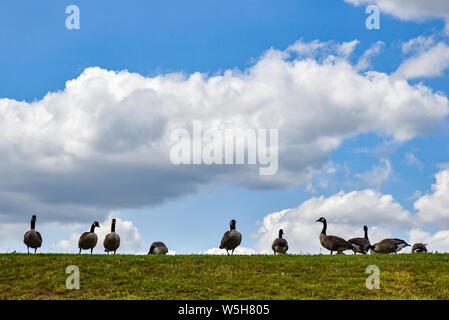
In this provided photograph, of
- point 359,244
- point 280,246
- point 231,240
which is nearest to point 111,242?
point 231,240

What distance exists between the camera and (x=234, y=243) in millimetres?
39031

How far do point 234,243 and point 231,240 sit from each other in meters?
0.38

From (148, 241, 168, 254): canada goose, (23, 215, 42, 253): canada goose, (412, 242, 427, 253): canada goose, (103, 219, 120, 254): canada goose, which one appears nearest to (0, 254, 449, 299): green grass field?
(23, 215, 42, 253): canada goose

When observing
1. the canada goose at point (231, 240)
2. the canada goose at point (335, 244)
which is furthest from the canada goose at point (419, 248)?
the canada goose at point (231, 240)

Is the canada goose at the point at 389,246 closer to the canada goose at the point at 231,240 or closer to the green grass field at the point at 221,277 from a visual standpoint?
the green grass field at the point at 221,277

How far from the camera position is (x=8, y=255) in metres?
33.6

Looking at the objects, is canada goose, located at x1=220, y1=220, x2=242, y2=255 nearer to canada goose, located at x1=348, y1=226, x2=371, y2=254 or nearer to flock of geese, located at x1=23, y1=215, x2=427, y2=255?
flock of geese, located at x1=23, y1=215, x2=427, y2=255

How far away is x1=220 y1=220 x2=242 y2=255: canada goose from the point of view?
127ft

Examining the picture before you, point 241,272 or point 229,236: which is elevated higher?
point 229,236
